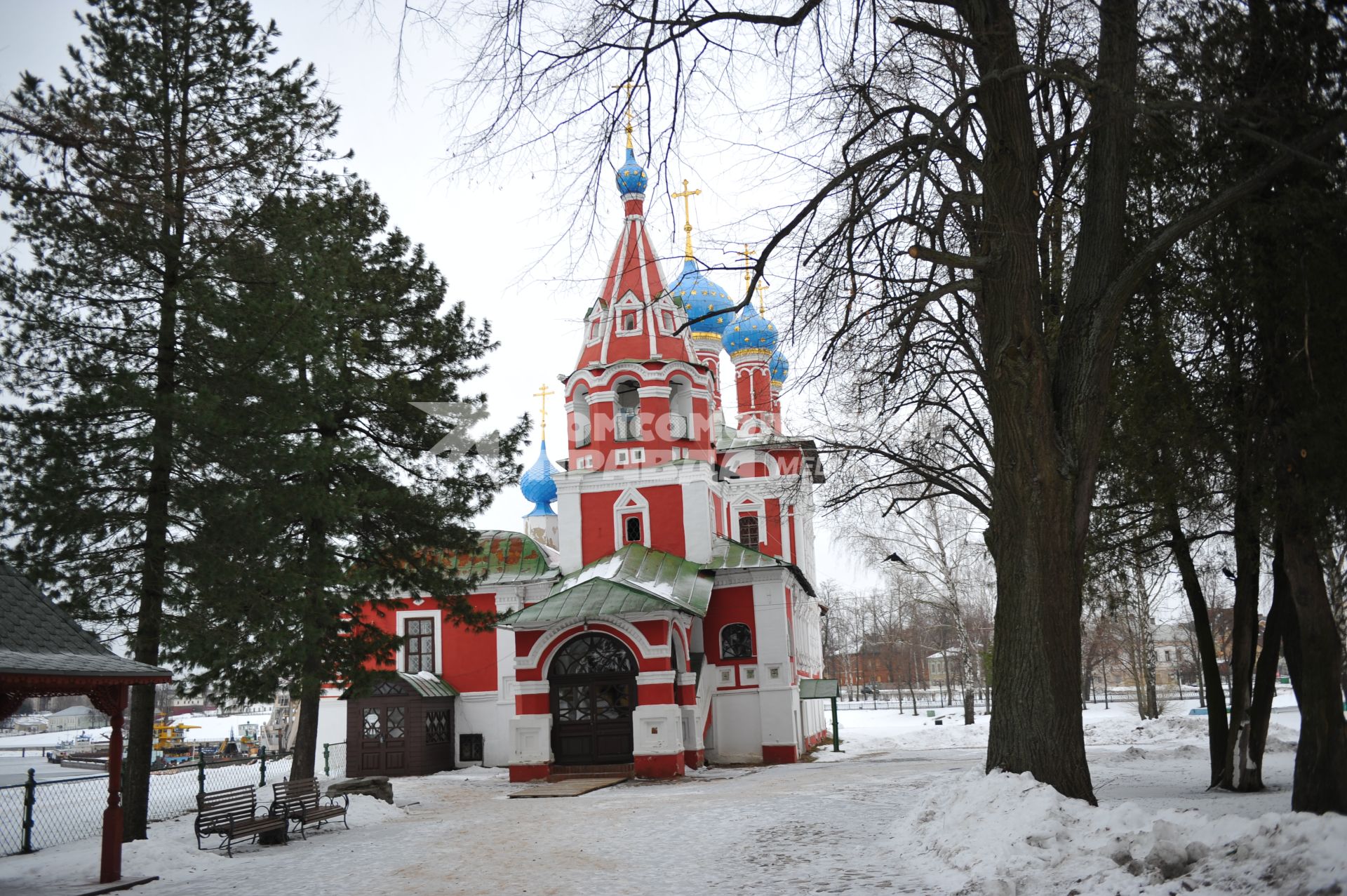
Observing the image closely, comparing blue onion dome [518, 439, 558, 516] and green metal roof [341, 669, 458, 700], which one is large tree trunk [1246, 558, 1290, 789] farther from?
blue onion dome [518, 439, 558, 516]

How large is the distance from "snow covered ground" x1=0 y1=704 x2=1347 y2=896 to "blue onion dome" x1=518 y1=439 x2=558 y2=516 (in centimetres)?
1752

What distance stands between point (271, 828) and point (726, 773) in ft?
38.7

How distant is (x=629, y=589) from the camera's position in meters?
22.8

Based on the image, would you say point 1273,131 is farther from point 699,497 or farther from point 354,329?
point 699,497

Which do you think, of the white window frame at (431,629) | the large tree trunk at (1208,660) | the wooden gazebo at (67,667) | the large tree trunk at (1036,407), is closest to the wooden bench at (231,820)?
the wooden gazebo at (67,667)

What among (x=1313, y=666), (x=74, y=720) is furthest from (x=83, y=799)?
(x=74, y=720)

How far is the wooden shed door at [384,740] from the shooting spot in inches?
1035

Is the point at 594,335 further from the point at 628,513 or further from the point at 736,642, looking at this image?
the point at 736,642

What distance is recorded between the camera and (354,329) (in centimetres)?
1792

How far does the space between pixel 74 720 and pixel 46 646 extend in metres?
93.6

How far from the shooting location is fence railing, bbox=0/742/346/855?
13.7 meters

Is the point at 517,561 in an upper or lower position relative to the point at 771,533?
lower

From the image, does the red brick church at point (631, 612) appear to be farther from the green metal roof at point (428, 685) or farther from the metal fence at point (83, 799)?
the metal fence at point (83, 799)

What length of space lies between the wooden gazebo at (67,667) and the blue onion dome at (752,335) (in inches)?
982
